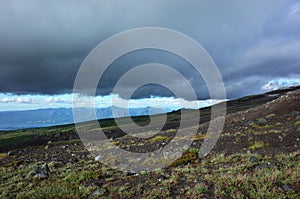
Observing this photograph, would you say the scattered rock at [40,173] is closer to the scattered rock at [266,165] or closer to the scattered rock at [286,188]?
the scattered rock at [266,165]

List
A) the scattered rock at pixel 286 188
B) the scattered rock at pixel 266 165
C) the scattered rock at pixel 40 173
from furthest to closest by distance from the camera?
1. the scattered rock at pixel 40 173
2. the scattered rock at pixel 266 165
3. the scattered rock at pixel 286 188

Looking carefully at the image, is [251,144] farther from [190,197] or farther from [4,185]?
[4,185]

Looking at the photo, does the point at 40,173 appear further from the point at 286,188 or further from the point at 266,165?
the point at 286,188

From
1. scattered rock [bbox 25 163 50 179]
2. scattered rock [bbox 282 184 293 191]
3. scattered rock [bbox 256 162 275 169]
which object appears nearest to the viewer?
scattered rock [bbox 282 184 293 191]

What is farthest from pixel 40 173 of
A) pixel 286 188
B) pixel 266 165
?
pixel 286 188

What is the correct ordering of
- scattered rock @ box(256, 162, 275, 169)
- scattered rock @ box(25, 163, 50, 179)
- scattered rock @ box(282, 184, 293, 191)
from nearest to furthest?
1. scattered rock @ box(282, 184, 293, 191)
2. scattered rock @ box(256, 162, 275, 169)
3. scattered rock @ box(25, 163, 50, 179)

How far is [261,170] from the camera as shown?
A: 10.3 m

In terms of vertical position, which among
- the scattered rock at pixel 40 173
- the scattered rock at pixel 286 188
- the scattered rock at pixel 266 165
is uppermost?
the scattered rock at pixel 266 165

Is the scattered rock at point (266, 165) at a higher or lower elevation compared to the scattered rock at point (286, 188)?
higher

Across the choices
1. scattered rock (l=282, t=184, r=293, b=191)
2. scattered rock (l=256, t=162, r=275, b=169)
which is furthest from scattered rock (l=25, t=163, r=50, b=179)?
scattered rock (l=282, t=184, r=293, b=191)

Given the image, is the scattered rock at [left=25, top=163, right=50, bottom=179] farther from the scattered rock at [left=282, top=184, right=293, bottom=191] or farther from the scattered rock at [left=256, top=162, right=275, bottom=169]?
the scattered rock at [left=282, top=184, right=293, bottom=191]

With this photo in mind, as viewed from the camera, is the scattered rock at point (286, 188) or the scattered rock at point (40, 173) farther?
the scattered rock at point (40, 173)

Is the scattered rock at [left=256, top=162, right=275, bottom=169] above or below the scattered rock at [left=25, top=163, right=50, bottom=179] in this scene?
above

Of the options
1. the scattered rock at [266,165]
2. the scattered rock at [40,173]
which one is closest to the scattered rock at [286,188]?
the scattered rock at [266,165]
